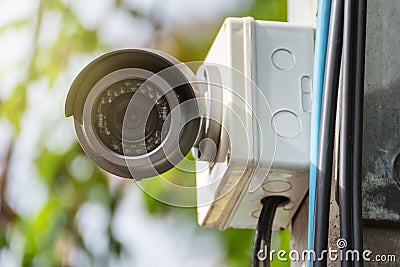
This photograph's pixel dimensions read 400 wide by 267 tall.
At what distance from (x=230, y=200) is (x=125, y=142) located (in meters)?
0.20

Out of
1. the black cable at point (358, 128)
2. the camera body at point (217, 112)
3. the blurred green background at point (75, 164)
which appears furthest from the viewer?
the blurred green background at point (75, 164)

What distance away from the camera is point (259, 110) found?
119 cm

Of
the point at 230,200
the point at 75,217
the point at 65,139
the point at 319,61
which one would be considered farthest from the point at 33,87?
the point at 319,61

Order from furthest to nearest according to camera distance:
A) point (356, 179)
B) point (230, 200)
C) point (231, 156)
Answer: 1. point (230, 200)
2. point (231, 156)
3. point (356, 179)

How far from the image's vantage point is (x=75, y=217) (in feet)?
7.64

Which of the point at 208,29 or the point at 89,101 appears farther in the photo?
the point at 208,29

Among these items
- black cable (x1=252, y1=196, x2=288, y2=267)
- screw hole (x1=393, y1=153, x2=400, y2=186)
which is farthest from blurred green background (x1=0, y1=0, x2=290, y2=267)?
screw hole (x1=393, y1=153, x2=400, y2=186)

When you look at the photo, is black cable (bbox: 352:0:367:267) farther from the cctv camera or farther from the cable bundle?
the cctv camera

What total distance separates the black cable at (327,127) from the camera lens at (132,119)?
17 centimetres

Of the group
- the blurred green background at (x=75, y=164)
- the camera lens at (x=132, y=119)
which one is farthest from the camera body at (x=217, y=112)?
the blurred green background at (x=75, y=164)

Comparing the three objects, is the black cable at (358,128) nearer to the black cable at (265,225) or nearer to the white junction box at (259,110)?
the white junction box at (259,110)

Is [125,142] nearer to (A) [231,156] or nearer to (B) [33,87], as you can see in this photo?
(A) [231,156]

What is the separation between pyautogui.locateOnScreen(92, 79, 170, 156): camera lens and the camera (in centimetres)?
114

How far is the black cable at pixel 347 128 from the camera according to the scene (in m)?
1.05
